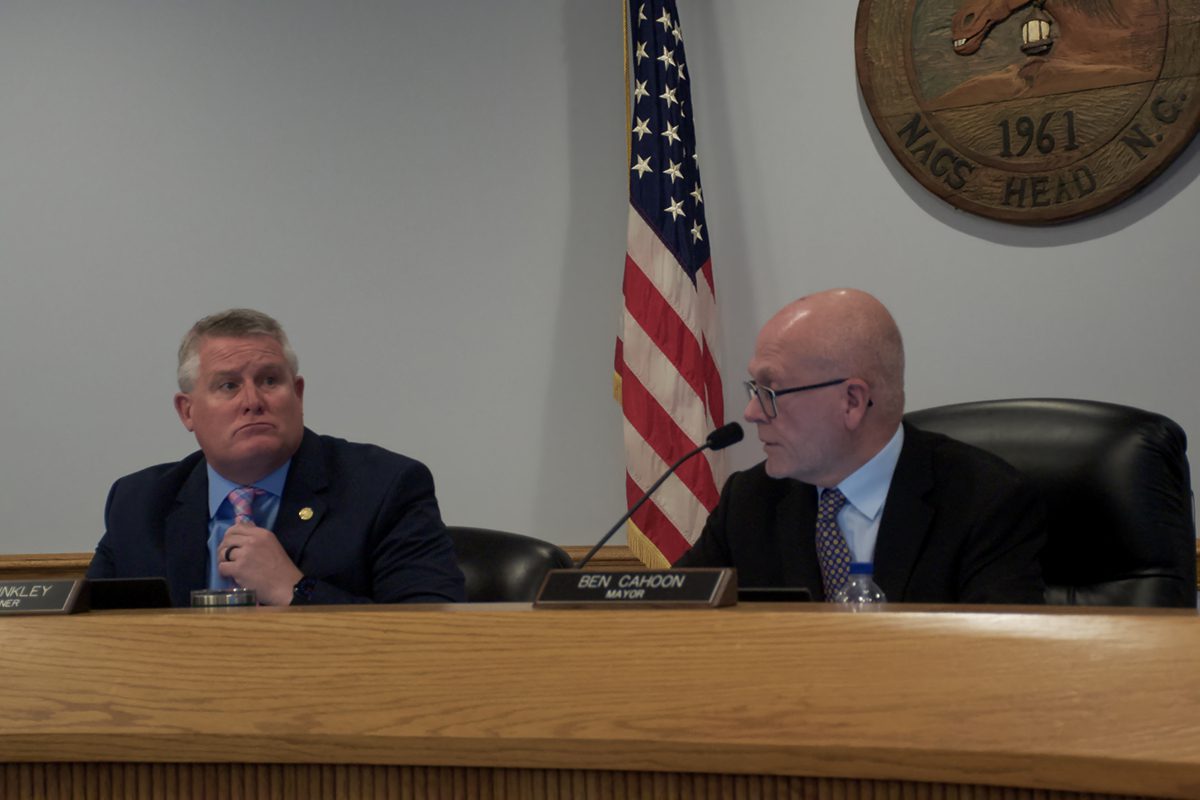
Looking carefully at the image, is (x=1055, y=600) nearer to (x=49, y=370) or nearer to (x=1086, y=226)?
(x=1086, y=226)

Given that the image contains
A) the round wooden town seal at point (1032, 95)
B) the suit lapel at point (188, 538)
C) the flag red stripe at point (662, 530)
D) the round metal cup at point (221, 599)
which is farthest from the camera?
the flag red stripe at point (662, 530)

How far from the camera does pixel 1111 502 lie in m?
2.10

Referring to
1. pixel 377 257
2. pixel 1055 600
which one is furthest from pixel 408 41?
pixel 1055 600

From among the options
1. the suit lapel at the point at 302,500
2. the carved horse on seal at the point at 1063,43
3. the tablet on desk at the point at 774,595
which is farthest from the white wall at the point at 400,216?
the tablet on desk at the point at 774,595

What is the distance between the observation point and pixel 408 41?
162 inches

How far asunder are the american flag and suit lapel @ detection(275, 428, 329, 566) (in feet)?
3.98

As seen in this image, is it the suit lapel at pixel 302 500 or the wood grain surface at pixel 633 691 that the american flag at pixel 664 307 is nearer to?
the suit lapel at pixel 302 500

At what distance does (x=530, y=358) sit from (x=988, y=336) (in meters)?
1.30

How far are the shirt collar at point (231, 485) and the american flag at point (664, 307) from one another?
4.04 feet

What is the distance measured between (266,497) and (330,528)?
187mm

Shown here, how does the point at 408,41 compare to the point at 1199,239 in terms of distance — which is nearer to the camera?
the point at 1199,239

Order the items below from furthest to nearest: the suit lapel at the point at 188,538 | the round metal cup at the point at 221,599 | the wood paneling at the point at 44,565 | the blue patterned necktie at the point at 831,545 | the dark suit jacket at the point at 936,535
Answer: the wood paneling at the point at 44,565 → the suit lapel at the point at 188,538 → the blue patterned necktie at the point at 831,545 → the dark suit jacket at the point at 936,535 → the round metal cup at the point at 221,599

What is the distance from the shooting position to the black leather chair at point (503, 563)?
240cm

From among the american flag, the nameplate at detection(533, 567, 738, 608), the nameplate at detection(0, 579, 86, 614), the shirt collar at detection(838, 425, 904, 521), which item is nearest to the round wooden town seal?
the american flag
